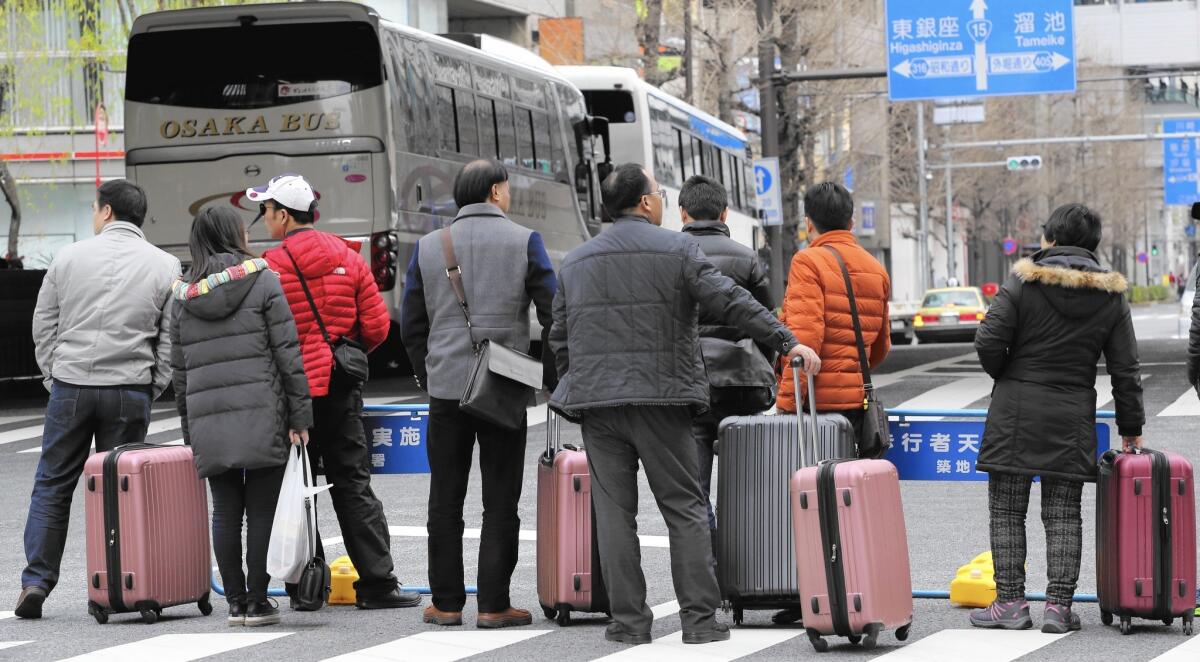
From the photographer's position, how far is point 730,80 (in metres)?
37.3

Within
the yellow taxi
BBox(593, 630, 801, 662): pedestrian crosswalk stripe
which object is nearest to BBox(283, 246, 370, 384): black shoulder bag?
BBox(593, 630, 801, 662): pedestrian crosswalk stripe

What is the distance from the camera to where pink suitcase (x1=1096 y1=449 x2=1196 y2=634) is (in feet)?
22.6

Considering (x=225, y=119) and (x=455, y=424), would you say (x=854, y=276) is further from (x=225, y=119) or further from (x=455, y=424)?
(x=225, y=119)

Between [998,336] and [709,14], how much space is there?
30577 mm

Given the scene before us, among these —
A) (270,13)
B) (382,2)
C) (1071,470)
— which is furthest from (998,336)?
(382,2)

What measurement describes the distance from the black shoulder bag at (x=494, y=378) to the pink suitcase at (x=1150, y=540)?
2159 millimetres

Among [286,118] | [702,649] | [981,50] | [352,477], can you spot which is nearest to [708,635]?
[702,649]

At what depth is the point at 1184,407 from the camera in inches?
675

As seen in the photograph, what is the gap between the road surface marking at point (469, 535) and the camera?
960 centimetres

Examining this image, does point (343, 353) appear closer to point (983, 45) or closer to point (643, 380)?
point (643, 380)

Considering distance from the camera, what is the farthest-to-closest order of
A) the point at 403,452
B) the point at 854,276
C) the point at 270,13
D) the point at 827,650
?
the point at 270,13 → the point at 403,452 → the point at 854,276 → the point at 827,650

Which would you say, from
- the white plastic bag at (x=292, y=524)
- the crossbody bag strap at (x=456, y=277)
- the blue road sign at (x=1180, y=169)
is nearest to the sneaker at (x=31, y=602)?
the white plastic bag at (x=292, y=524)

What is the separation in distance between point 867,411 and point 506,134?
14.0 metres

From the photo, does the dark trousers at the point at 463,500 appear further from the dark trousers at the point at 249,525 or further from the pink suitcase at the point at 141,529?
the pink suitcase at the point at 141,529
